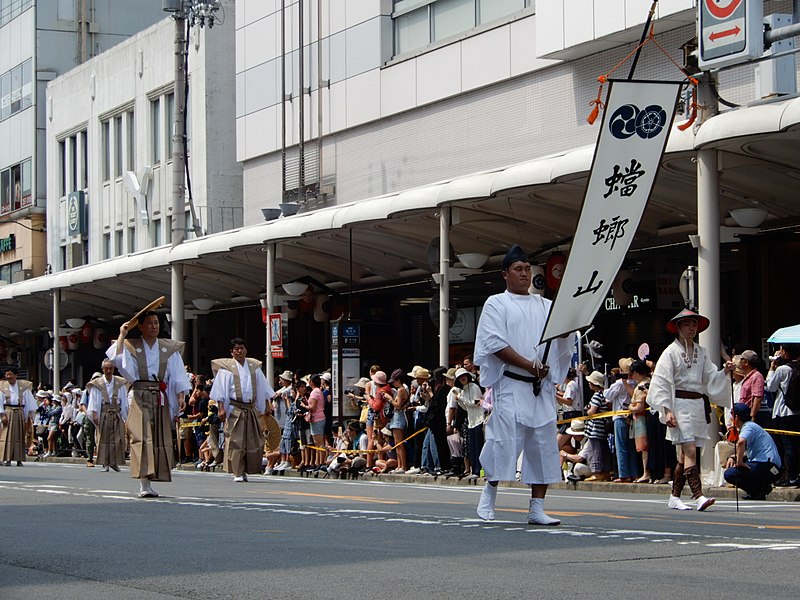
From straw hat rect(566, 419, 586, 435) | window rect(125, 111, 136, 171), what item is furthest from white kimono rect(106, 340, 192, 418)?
window rect(125, 111, 136, 171)

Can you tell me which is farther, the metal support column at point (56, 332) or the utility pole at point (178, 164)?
the metal support column at point (56, 332)

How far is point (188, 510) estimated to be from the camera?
1373cm

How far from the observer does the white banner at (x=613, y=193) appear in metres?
10.8

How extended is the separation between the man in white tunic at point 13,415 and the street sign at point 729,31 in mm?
18149

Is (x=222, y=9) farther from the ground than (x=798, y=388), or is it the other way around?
(x=222, y=9)

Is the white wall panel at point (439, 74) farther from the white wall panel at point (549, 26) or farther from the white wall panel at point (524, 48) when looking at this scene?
the white wall panel at point (549, 26)

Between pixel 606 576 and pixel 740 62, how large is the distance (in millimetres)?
11227

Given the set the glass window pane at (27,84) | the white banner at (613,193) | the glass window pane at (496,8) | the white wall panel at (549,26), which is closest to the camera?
the white banner at (613,193)

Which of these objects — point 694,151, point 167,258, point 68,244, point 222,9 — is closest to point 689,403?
point 694,151

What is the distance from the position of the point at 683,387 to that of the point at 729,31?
5618mm

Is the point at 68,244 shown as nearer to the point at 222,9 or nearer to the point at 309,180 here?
the point at 222,9

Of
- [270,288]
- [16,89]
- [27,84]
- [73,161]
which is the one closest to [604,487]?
[270,288]

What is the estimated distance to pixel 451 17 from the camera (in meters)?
31.8

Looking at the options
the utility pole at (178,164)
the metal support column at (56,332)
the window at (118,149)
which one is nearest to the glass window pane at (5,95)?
the window at (118,149)
